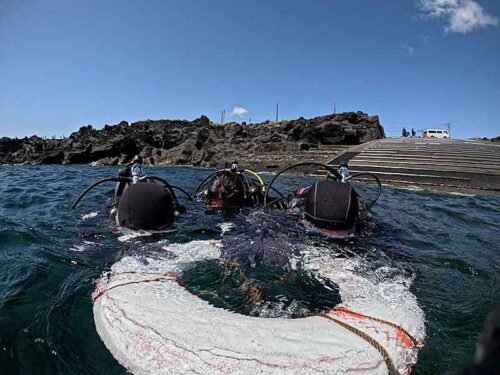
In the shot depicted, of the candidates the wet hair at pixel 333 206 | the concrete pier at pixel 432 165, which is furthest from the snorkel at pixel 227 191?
the concrete pier at pixel 432 165

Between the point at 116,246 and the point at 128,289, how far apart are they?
193 cm

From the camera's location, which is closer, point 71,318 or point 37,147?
point 71,318

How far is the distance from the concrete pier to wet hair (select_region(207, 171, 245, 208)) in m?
8.79

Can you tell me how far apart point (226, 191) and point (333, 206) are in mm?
2753

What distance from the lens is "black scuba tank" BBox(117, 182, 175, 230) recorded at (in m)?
4.91

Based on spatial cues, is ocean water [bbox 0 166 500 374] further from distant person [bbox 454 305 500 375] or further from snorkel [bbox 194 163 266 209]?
distant person [bbox 454 305 500 375]

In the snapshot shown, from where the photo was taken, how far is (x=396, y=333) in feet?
7.70

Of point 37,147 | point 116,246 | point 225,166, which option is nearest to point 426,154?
point 225,166

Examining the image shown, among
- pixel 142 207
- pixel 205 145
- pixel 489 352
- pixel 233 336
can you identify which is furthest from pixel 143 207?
pixel 205 145

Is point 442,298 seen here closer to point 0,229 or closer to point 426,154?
point 0,229

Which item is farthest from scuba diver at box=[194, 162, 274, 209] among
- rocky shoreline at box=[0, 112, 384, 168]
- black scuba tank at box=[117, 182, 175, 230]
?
rocky shoreline at box=[0, 112, 384, 168]

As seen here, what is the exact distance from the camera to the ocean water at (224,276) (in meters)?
2.45

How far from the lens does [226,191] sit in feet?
23.5

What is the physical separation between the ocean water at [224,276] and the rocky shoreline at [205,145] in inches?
559
